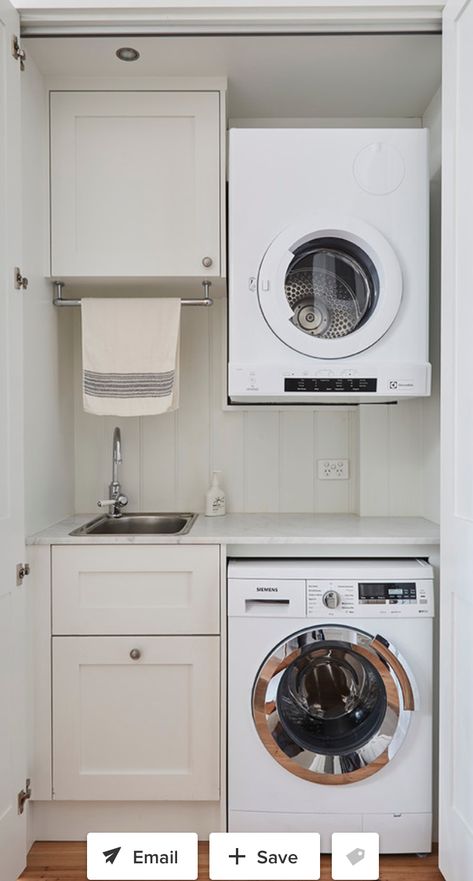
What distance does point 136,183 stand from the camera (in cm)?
210

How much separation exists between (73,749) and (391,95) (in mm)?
2444

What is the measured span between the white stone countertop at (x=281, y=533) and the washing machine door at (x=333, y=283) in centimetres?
57

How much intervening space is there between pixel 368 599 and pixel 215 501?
0.73 meters

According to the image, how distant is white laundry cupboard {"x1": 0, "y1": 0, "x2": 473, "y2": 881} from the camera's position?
1702 mm


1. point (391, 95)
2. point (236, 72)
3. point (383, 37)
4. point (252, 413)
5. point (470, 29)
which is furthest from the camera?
point (252, 413)

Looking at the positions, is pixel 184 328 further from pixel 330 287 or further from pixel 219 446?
pixel 330 287

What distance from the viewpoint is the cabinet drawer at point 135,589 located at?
191 cm

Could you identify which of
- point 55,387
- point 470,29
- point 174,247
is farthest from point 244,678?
point 470,29

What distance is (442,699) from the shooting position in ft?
5.70

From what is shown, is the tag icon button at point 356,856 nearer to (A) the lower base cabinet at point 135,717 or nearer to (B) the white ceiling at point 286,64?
(A) the lower base cabinet at point 135,717

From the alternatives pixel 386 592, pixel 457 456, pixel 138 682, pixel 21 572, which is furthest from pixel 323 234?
pixel 138 682

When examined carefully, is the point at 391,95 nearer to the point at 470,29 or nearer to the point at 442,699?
the point at 470,29

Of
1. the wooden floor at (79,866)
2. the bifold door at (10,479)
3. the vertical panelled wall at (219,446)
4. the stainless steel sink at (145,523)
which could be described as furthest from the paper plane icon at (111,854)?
the vertical panelled wall at (219,446)

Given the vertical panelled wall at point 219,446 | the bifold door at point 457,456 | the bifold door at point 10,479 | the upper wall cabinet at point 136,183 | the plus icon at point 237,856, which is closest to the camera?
the bifold door at point 457,456
